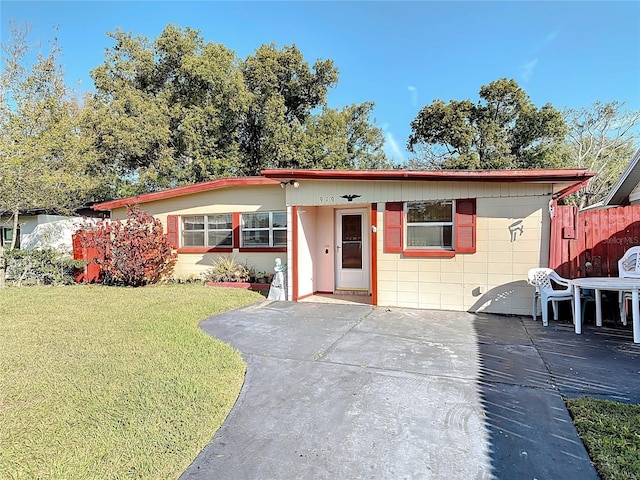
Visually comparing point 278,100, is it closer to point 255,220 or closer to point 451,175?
point 255,220

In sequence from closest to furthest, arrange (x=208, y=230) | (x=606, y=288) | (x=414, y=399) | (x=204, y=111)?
(x=414, y=399) → (x=606, y=288) → (x=208, y=230) → (x=204, y=111)

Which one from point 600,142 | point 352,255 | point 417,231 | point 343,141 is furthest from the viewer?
point 600,142

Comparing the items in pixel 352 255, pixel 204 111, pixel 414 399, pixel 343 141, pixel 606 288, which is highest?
pixel 204 111

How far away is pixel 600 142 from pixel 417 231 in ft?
66.1

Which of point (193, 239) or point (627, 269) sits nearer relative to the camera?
point (627, 269)

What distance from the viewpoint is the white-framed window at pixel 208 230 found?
36.6 feet

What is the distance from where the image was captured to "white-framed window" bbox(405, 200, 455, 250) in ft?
24.6

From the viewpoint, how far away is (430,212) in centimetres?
764

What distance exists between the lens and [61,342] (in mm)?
5211

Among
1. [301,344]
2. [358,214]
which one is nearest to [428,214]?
[358,214]

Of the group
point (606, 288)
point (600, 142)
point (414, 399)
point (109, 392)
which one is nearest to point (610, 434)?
point (414, 399)

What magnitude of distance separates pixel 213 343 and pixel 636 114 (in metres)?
25.4

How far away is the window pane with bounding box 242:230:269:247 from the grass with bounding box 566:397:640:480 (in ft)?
27.3

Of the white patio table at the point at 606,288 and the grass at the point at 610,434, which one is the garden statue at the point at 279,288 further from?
the grass at the point at 610,434
